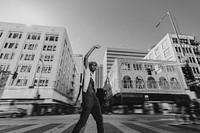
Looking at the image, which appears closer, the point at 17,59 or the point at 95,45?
the point at 95,45

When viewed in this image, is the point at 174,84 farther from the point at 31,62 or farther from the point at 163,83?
the point at 31,62

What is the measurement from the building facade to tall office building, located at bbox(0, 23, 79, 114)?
599 inches

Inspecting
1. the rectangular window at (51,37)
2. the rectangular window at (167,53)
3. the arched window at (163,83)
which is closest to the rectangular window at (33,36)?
the rectangular window at (51,37)

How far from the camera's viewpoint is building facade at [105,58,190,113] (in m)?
23.2

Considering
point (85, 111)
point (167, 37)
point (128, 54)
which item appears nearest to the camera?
point (85, 111)

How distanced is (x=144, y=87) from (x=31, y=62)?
27109mm

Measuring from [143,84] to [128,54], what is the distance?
3641cm

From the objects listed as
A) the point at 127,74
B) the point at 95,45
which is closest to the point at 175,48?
the point at 127,74

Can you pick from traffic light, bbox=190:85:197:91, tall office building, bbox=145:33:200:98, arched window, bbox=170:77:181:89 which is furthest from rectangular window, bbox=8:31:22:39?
tall office building, bbox=145:33:200:98

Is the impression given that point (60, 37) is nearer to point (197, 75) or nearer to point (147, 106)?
point (147, 106)

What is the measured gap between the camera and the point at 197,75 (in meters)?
26.8

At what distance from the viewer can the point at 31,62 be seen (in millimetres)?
25641

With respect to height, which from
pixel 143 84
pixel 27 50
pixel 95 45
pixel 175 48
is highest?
pixel 175 48

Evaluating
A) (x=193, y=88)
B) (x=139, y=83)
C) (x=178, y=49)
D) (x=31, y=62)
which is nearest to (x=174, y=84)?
(x=139, y=83)
